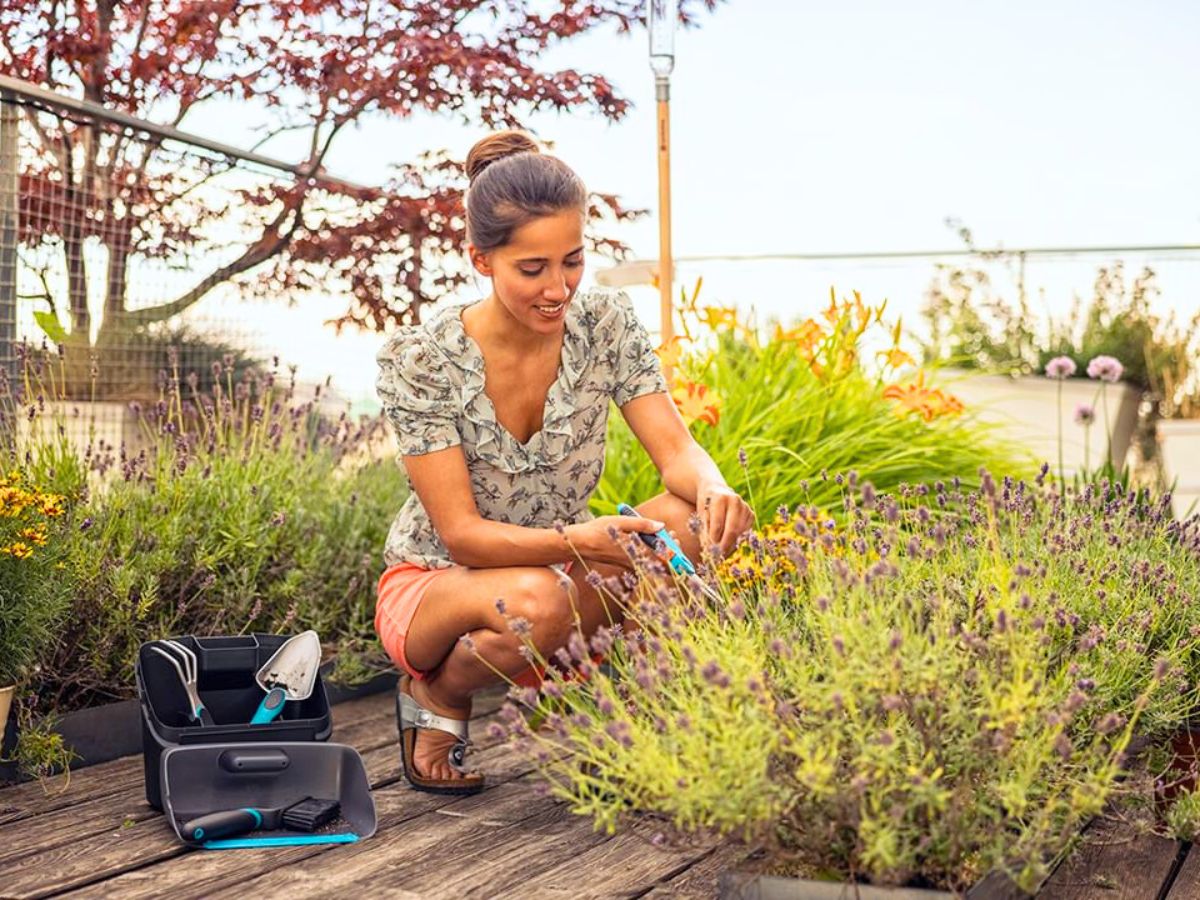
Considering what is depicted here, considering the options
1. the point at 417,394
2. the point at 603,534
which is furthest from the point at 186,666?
the point at 603,534

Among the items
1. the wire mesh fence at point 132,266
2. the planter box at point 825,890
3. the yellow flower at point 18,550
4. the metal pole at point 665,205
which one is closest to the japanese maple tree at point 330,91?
the wire mesh fence at point 132,266

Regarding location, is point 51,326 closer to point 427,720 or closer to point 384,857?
point 427,720

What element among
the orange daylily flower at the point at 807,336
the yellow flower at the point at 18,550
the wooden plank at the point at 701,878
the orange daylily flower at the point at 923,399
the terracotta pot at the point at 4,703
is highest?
the orange daylily flower at the point at 807,336

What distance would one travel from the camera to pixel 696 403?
3.75 metres

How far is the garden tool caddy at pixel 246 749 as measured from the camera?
2455 mm

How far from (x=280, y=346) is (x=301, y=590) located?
5.79 feet

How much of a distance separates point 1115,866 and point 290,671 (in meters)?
1.54

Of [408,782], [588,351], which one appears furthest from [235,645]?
[588,351]

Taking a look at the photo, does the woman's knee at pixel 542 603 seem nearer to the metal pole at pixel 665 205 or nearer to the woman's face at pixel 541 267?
the woman's face at pixel 541 267

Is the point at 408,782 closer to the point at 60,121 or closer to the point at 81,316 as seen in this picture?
the point at 81,316

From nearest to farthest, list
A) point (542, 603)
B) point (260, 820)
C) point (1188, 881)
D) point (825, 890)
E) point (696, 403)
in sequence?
1. point (825, 890)
2. point (1188, 881)
3. point (260, 820)
4. point (542, 603)
5. point (696, 403)

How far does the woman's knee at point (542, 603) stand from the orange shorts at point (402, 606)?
0.39ft

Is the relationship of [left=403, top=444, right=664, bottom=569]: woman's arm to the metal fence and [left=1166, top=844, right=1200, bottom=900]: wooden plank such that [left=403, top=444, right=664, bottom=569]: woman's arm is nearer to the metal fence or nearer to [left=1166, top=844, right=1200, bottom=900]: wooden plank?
[left=1166, top=844, right=1200, bottom=900]: wooden plank

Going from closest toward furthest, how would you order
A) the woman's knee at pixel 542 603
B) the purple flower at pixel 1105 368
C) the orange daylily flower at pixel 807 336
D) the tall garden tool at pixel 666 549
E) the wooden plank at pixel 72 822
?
the tall garden tool at pixel 666 549
the wooden plank at pixel 72 822
the woman's knee at pixel 542 603
the orange daylily flower at pixel 807 336
the purple flower at pixel 1105 368
